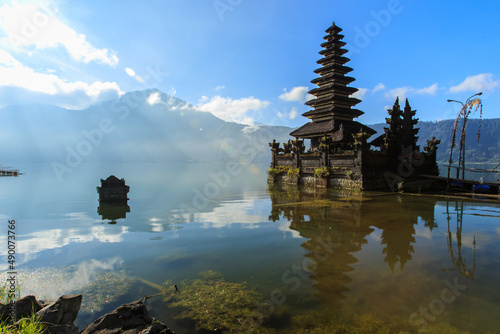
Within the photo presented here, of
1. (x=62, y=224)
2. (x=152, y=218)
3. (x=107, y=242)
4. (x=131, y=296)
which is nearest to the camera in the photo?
(x=131, y=296)

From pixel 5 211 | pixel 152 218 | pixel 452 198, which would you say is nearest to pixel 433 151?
pixel 452 198

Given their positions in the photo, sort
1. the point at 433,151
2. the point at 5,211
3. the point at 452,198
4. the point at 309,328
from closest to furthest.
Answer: the point at 309,328 < the point at 5,211 < the point at 452,198 < the point at 433,151

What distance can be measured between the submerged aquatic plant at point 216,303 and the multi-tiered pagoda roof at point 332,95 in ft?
94.7

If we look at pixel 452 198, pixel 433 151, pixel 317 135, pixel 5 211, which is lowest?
pixel 5 211

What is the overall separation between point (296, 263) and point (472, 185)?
2483 centimetres

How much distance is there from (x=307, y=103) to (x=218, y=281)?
115 feet

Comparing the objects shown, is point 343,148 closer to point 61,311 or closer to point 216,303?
point 216,303

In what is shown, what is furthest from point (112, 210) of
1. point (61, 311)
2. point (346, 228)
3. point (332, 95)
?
point (332, 95)

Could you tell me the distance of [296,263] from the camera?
772 centimetres

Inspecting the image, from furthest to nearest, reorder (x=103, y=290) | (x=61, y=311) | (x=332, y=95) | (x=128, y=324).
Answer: (x=332, y=95)
(x=103, y=290)
(x=61, y=311)
(x=128, y=324)

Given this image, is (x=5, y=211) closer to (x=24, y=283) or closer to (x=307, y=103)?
(x=24, y=283)

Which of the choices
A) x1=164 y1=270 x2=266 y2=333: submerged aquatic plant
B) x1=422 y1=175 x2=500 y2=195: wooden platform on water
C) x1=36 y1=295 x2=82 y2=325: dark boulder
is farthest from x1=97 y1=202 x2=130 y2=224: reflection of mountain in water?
x1=422 y1=175 x2=500 y2=195: wooden platform on water

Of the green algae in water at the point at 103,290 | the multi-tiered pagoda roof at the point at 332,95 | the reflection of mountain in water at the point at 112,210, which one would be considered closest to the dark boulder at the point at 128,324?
the green algae in water at the point at 103,290

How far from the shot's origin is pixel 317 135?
112ft
